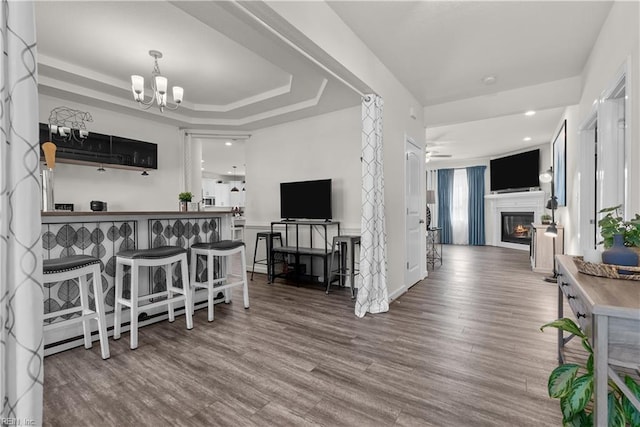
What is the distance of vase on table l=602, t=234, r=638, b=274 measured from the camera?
131cm

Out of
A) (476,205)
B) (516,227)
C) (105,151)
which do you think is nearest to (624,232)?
(105,151)

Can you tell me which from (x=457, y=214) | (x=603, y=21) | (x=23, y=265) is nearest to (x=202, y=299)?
(x=23, y=265)

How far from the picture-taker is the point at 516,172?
7840 mm

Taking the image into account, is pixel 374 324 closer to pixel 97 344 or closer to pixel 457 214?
pixel 97 344

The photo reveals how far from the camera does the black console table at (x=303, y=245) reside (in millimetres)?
4109

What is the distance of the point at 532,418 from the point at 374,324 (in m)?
1.40

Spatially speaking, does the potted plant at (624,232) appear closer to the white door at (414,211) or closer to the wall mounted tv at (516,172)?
the white door at (414,211)

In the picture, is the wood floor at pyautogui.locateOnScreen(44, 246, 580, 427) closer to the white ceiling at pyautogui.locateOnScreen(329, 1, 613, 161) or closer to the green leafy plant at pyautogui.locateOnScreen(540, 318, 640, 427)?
the green leafy plant at pyautogui.locateOnScreen(540, 318, 640, 427)

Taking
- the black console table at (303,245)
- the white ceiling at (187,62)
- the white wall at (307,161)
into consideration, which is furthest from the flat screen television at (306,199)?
the white ceiling at (187,62)

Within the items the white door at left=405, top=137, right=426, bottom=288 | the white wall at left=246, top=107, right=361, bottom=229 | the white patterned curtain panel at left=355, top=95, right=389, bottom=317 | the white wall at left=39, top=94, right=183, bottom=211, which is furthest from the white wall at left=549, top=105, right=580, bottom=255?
the white wall at left=39, top=94, right=183, bottom=211

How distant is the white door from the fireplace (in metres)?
4.98

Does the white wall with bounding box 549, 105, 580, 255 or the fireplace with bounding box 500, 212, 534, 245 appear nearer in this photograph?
the white wall with bounding box 549, 105, 580, 255

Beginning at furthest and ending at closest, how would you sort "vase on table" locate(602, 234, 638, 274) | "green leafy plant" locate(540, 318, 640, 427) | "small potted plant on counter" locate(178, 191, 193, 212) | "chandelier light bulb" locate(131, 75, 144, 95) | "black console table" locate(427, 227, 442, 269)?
"black console table" locate(427, 227, 442, 269) → "small potted plant on counter" locate(178, 191, 193, 212) → "chandelier light bulb" locate(131, 75, 144, 95) → "vase on table" locate(602, 234, 638, 274) → "green leafy plant" locate(540, 318, 640, 427)

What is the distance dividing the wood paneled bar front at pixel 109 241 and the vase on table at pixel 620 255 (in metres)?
2.95
